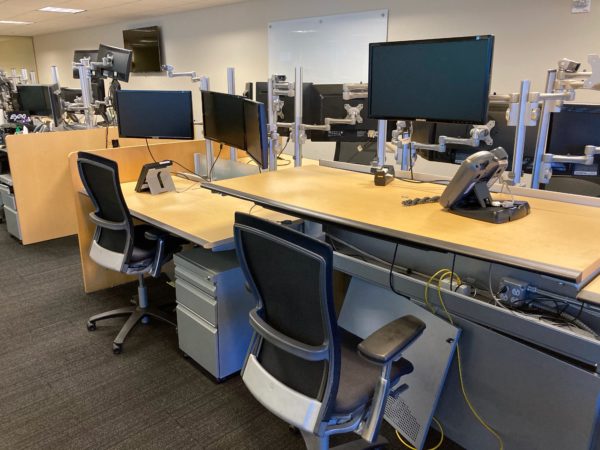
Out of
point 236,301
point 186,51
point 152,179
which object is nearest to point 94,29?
point 186,51

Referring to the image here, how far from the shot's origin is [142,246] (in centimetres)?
259

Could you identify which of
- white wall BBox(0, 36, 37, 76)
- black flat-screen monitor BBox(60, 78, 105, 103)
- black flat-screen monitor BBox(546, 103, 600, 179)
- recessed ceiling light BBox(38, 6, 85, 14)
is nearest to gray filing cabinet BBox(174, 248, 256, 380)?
black flat-screen monitor BBox(546, 103, 600, 179)

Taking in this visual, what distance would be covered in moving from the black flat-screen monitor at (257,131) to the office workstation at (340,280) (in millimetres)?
15

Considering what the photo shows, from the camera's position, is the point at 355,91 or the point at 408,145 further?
the point at 355,91

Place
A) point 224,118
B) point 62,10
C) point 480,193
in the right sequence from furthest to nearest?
point 62,10 < point 224,118 < point 480,193

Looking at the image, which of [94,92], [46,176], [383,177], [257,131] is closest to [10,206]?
[46,176]

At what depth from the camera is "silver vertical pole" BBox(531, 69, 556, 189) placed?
5.67 feet

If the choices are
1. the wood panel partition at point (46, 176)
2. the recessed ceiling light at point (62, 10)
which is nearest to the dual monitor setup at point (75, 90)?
the wood panel partition at point (46, 176)

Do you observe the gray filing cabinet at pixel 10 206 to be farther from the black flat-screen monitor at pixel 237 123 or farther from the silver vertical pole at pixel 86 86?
the black flat-screen monitor at pixel 237 123

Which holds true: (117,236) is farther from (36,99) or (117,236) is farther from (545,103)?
(36,99)

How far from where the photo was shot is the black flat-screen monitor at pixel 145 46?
8.44 metres

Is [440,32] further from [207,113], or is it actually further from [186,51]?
[186,51]

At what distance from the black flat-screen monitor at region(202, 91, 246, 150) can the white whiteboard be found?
9.81ft

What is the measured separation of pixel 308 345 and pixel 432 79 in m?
1.10
